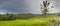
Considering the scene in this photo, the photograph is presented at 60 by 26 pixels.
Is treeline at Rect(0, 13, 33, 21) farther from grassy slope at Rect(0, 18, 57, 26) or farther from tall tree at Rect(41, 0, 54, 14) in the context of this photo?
tall tree at Rect(41, 0, 54, 14)

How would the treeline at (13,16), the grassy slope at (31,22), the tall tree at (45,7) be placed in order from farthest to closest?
the tall tree at (45,7) < the treeline at (13,16) < the grassy slope at (31,22)

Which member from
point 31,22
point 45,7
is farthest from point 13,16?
point 45,7

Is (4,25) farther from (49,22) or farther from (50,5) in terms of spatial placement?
(50,5)

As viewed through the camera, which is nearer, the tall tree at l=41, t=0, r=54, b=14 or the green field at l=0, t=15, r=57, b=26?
the green field at l=0, t=15, r=57, b=26

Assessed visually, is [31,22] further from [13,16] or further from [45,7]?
[45,7]

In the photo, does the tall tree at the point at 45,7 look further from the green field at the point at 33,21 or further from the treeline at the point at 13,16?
the treeline at the point at 13,16

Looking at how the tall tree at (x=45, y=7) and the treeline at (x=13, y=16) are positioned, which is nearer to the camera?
the treeline at (x=13, y=16)

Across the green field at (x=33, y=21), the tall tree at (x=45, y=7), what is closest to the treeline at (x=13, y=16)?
the green field at (x=33, y=21)

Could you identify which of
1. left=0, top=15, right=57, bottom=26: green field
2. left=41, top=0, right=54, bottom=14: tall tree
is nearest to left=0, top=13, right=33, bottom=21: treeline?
left=0, top=15, right=57, bottom=26: green field

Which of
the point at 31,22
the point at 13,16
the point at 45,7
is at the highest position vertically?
the point at 45,7

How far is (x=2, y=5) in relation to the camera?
7.32ft

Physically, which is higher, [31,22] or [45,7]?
[45,7]

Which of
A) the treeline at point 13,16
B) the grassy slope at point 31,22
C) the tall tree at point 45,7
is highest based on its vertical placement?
the tall tree at point 45,7

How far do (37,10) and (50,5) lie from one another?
0.28m
